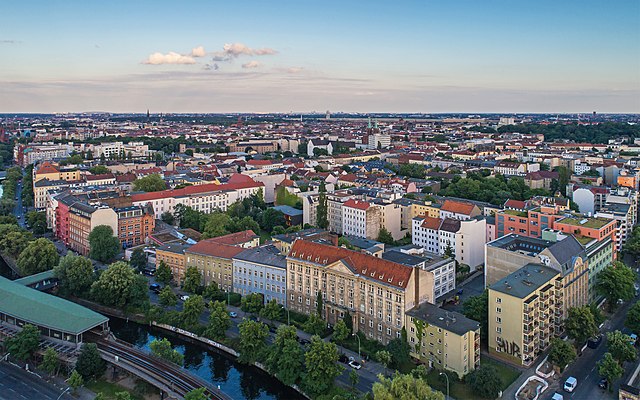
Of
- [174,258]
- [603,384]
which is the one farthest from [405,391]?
[174,258]

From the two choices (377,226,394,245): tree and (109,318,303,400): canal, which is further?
(377,226,394,245): tree

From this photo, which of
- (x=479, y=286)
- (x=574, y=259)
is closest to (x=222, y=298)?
(x=479, y=286)

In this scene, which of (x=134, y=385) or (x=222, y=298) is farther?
(x=222, y=298)

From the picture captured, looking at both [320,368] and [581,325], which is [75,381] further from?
[581,325]

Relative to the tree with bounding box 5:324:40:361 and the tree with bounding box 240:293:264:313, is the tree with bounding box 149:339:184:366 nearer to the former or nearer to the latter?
the tree with bounding box 5:324:40:361

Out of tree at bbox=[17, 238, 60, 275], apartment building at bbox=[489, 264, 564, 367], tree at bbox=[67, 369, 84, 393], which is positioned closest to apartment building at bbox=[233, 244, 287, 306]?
tree at bbox=[67, 369, 84, 393]

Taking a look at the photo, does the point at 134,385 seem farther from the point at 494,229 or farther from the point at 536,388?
the point at 494,229

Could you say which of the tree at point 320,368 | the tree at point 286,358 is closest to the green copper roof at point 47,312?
the tree at point 286,358
